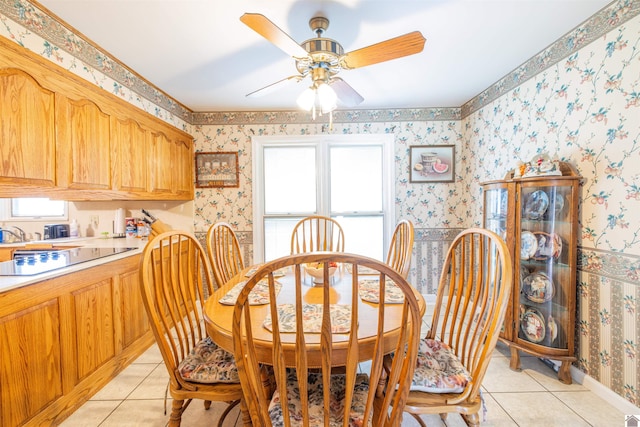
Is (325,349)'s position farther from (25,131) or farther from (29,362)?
(25,131)

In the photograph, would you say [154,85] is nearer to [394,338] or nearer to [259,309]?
[259,309]

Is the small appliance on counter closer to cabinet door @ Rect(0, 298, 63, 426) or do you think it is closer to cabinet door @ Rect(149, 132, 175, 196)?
cabinet door @ Rect(149, 132, 175, 196)

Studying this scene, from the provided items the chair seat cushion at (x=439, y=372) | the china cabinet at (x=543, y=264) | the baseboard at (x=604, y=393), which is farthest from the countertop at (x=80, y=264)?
the baseboard at (x=604, y=393)

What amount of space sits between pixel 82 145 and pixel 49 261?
78cm

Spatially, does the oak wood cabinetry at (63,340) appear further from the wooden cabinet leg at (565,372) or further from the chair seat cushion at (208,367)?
the wooden cabinet leg at (565,372)

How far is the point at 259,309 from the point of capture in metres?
1.32

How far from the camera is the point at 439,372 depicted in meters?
1.26

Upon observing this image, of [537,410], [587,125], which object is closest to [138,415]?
[537,410]

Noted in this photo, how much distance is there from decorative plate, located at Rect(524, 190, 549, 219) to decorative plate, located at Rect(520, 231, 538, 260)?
13 cm

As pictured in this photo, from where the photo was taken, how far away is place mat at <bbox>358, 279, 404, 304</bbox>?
1409mm

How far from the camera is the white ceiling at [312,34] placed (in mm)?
1688

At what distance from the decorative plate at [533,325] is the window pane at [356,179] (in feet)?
6.04

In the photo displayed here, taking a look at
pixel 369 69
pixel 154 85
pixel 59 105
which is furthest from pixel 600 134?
pixel 154 85

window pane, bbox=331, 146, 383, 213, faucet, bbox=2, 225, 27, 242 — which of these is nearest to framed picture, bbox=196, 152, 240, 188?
window pane, bbox=331, 146, 383, 213
